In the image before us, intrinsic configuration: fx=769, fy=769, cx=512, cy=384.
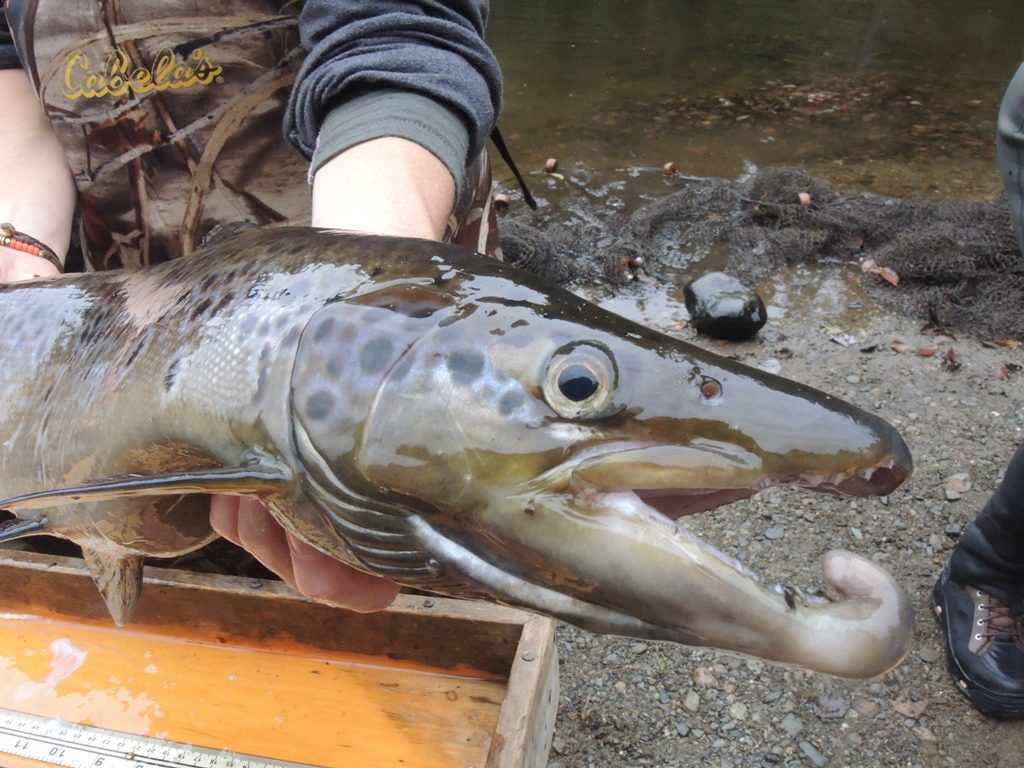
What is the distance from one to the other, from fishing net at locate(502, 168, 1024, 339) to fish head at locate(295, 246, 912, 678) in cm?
438

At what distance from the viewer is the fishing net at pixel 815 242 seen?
5117mm

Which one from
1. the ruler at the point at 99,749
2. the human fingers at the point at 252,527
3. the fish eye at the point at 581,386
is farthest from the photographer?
the ruler at the point at 99,749

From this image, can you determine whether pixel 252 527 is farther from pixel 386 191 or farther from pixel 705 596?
pixel 705 596

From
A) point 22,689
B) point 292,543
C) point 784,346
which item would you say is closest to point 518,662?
point 292,543

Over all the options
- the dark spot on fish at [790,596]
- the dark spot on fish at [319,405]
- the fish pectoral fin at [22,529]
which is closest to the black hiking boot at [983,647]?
the dark spot on fish at [790,596]

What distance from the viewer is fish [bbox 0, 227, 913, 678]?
44.7 inches

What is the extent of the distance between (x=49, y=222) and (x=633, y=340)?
2.42 meters

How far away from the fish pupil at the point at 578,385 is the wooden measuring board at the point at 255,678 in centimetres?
106

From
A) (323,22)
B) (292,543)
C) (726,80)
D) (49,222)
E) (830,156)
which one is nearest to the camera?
(292,543)

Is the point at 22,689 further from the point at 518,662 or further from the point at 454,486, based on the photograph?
the point at 454,486

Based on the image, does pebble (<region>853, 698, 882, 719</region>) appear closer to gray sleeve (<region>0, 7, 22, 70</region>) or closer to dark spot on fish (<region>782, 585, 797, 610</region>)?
dark spot on fish (<region>782, 585, 797, 610</region>)

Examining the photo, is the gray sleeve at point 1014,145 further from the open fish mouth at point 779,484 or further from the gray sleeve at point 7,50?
the gray sleeve at point 7,50

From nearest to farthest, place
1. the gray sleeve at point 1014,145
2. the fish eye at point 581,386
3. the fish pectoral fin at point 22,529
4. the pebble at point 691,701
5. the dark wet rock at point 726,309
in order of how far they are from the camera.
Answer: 1. the fish eye at point 581,386
2. the fish pectoral fin at point 22,529
3. the gray sleeve at point 1014,145
4. the pebble at point 691,701
5. the dark wet rock at point 726,309

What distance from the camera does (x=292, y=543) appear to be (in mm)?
1580
